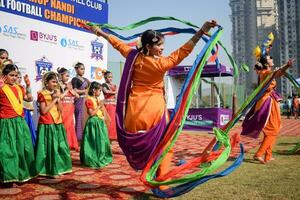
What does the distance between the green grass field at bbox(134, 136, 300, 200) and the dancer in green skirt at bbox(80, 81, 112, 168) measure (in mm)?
1863

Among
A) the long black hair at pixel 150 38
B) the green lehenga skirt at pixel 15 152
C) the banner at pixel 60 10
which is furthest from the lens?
the banner at pixel 60 10

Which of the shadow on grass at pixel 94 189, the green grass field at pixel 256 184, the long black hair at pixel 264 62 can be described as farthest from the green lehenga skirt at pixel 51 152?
the long black hair at pixel 264 62

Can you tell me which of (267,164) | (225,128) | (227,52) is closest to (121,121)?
(225,128)

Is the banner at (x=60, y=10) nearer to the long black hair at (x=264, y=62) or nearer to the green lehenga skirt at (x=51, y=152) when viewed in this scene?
the green lehenga skirt at (x=51, y=152)

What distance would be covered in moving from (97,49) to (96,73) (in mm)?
629

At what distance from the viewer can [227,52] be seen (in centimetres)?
373

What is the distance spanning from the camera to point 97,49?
873 centimetres

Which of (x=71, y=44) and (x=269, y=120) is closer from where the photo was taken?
(x=269, y=120)

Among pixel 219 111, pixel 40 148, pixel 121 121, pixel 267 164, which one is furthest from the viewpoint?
pixel 219 111

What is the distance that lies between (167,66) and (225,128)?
3.09 feet

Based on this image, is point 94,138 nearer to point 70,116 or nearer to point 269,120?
point 70,116

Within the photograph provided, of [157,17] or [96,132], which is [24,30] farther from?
[157,17]

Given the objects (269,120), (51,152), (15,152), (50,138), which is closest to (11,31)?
(50,138)

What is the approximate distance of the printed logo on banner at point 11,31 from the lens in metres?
6.35
